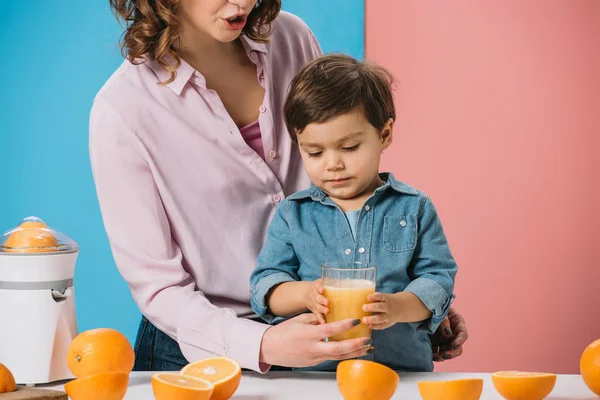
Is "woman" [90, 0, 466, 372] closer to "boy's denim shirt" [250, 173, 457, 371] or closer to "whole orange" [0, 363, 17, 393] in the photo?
"boy's denim shirt" [250, 173, 457, 371]

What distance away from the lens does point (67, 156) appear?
398 centimetres

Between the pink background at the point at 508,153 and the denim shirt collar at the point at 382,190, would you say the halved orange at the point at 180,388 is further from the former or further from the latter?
the pink background at the point at 508,153

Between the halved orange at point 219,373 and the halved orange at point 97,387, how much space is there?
4.9 inches

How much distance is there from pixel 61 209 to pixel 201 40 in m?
2.07

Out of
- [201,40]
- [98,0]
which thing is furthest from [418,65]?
[201,40]

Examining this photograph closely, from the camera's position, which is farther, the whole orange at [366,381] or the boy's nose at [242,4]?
the boy's nose at [242,4]

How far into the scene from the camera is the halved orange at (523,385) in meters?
1.46

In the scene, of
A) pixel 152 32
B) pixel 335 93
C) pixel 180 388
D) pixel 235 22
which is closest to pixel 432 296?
pixel 335 93

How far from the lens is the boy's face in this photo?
5.84 feet

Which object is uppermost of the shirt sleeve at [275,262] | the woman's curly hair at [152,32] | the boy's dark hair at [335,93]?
the woman's curly hair at [152,32]

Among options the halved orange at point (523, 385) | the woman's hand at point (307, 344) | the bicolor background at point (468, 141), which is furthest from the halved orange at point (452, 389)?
the bicolor background at point (468, 141)

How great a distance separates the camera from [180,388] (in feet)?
4.59

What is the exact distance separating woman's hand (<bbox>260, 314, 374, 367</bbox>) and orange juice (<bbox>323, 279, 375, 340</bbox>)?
21 mm

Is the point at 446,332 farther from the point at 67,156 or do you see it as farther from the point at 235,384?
the point at 67,156
